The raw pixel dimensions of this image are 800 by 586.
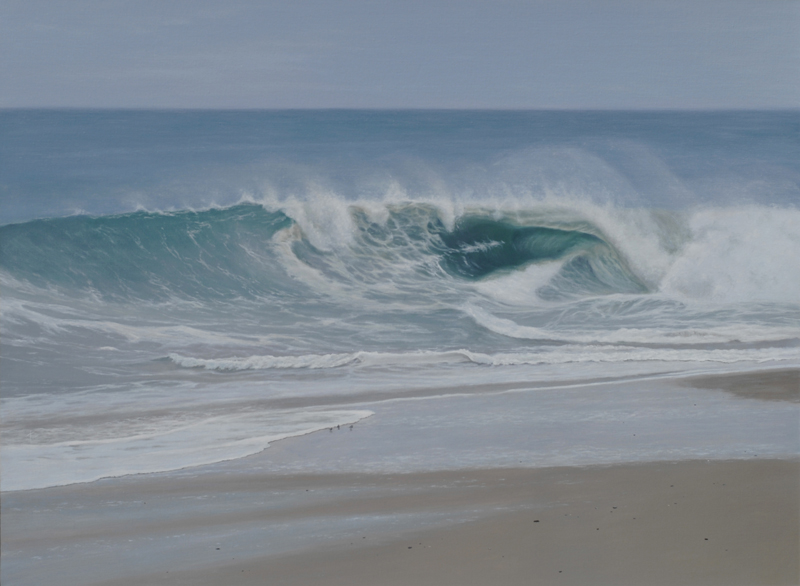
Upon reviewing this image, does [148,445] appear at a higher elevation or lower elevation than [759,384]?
lower

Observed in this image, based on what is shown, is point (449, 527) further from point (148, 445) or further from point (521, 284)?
point (521, 284)

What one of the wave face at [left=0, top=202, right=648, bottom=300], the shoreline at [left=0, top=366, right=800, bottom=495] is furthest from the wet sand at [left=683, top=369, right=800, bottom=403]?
the wave face at [left=0, top=202, right=648, bottom=300]

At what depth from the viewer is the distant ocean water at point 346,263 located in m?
3.09

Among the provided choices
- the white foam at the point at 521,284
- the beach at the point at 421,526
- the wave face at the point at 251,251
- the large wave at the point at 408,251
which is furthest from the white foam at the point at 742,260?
the beach at the point at 421,526

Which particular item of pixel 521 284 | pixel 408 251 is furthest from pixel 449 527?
pixel 408 251

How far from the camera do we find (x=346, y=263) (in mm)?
4586

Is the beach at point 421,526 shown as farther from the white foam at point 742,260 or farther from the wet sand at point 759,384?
the white foam at point 742,260

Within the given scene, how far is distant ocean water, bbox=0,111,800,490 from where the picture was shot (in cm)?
309

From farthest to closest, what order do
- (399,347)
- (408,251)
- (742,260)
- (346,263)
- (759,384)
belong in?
(408,251)
(346,263)
(742,260)
(399,347)
(759,384)

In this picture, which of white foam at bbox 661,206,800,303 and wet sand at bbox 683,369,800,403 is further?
white foam at bbox 661,206,800,303

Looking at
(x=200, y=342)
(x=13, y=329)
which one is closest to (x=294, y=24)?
(x=200, y=342)

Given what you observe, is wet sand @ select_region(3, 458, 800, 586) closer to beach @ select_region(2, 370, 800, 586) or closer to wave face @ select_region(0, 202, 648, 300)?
beach @ select_region(2, 370, 800, 586)

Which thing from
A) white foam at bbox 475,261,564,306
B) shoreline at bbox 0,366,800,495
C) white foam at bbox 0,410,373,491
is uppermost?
white foam at bbox 475,261,564,306

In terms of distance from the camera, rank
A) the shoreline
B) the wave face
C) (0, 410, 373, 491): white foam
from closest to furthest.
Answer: (0, 410, 373, 491): white foam → the shoreline → the wave face
